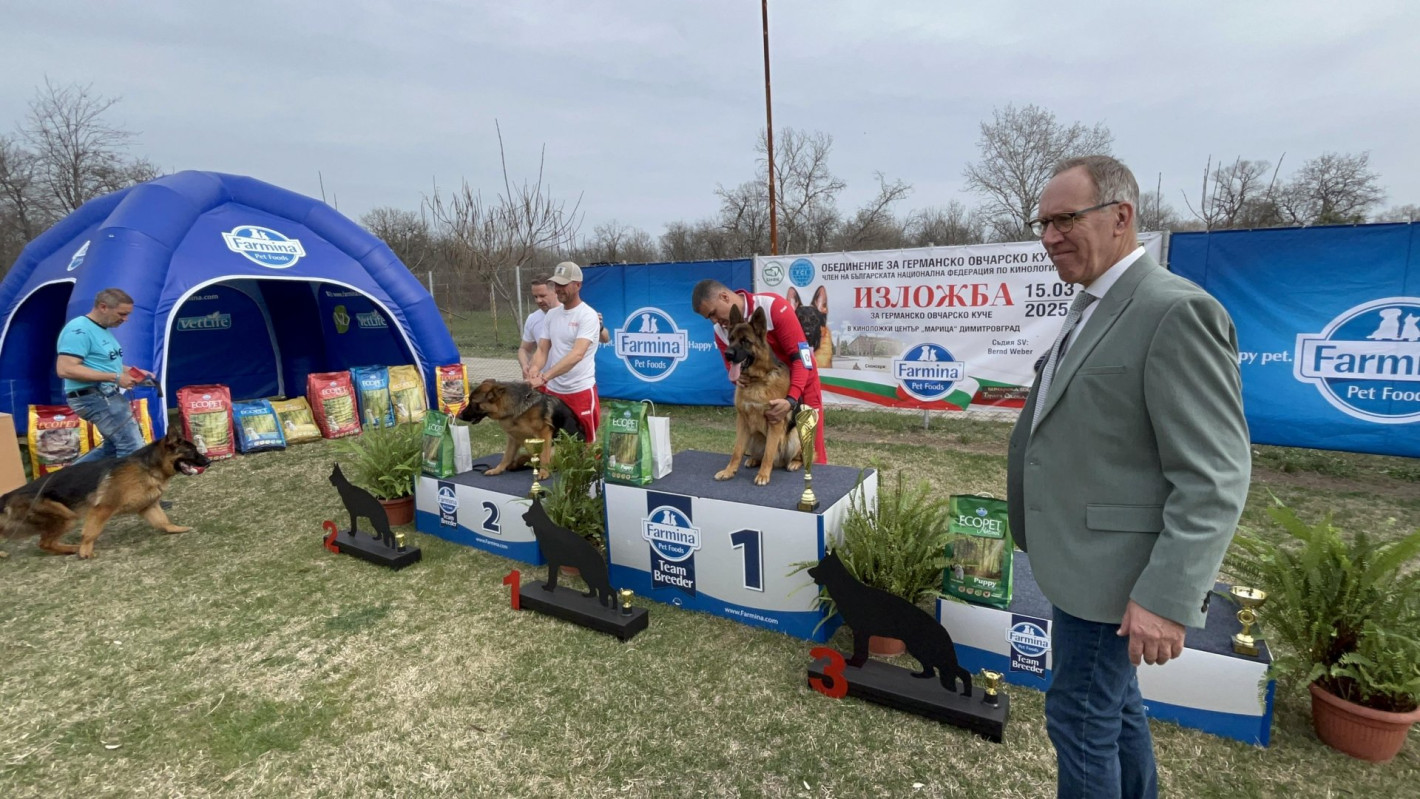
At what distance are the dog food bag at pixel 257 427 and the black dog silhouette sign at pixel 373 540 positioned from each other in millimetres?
4408

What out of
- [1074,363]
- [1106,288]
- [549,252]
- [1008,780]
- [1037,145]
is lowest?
[1008,780]

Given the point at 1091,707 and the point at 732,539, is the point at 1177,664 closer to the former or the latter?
the point at 1091,707

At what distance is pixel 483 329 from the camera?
60.8ft

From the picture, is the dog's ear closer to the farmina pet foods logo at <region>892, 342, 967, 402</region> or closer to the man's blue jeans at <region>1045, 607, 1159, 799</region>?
the man's blue jeans at <region>1045, 607, 1159, 799</region>

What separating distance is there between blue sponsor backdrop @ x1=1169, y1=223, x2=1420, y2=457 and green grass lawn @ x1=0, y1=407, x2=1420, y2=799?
17.4 feet

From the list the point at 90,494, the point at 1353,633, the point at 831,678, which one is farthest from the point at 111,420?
the point at 1353,633

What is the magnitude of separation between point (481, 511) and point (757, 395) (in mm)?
2479

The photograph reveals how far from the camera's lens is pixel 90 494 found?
4902 millimetres

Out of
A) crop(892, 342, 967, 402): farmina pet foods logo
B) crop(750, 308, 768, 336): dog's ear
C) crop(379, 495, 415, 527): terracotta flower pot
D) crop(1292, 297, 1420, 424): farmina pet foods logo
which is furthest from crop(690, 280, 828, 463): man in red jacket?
crop(1292, 297, 1420, 424): farmina pet foods logo

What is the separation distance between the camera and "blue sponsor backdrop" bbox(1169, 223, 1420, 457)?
6.06 metres

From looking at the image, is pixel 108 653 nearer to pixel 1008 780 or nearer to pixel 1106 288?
pixel 1008 780

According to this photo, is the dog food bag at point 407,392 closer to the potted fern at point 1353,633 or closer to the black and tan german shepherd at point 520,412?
the black and tan german shepherd at point 520,412

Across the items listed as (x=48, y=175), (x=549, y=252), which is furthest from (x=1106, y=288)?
(x=48, y=175)

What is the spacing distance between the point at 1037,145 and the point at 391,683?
120 feet
